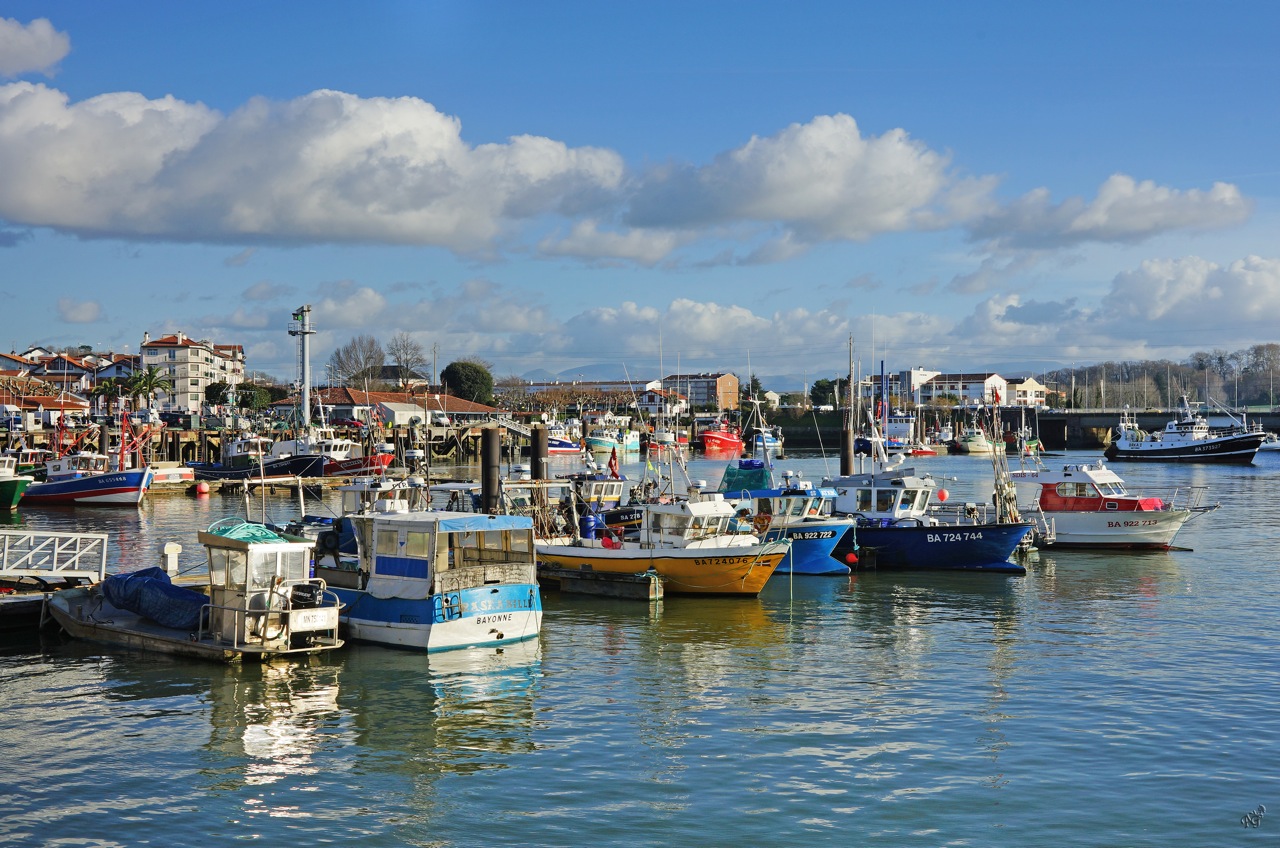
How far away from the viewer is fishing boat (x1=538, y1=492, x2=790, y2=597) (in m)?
31.6

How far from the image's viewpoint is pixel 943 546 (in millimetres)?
38000

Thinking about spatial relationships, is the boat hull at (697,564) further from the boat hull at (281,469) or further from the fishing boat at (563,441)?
the fishing boat at (563,441)

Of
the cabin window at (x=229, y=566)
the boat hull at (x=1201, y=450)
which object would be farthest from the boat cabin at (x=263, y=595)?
the boat hull at (x=1201, y=450)

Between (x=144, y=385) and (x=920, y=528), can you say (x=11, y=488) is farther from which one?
(x=920, y=528)

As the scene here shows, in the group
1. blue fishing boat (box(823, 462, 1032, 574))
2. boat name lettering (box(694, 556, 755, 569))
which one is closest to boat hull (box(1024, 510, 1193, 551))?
blue fishing boat (box(823, 462, 1032, 574))

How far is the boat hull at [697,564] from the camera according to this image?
31516 mm

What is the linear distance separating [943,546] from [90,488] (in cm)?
4605

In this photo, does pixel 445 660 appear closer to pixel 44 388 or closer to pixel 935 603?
pixel 935 603

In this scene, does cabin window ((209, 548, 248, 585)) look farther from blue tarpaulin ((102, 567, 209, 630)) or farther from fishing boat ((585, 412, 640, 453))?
fishing boat ((585, 412, 640, 453))

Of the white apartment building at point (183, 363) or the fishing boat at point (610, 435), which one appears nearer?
the fishing boat at point (610, 435)

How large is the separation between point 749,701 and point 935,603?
1275cm

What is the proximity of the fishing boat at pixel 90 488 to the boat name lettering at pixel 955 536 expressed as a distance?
4292 centimetres

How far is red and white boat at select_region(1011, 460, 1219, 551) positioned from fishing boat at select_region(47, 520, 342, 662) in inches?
1132

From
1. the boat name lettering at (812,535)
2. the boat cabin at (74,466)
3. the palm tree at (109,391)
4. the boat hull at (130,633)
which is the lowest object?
the boat hull at (130,633)
